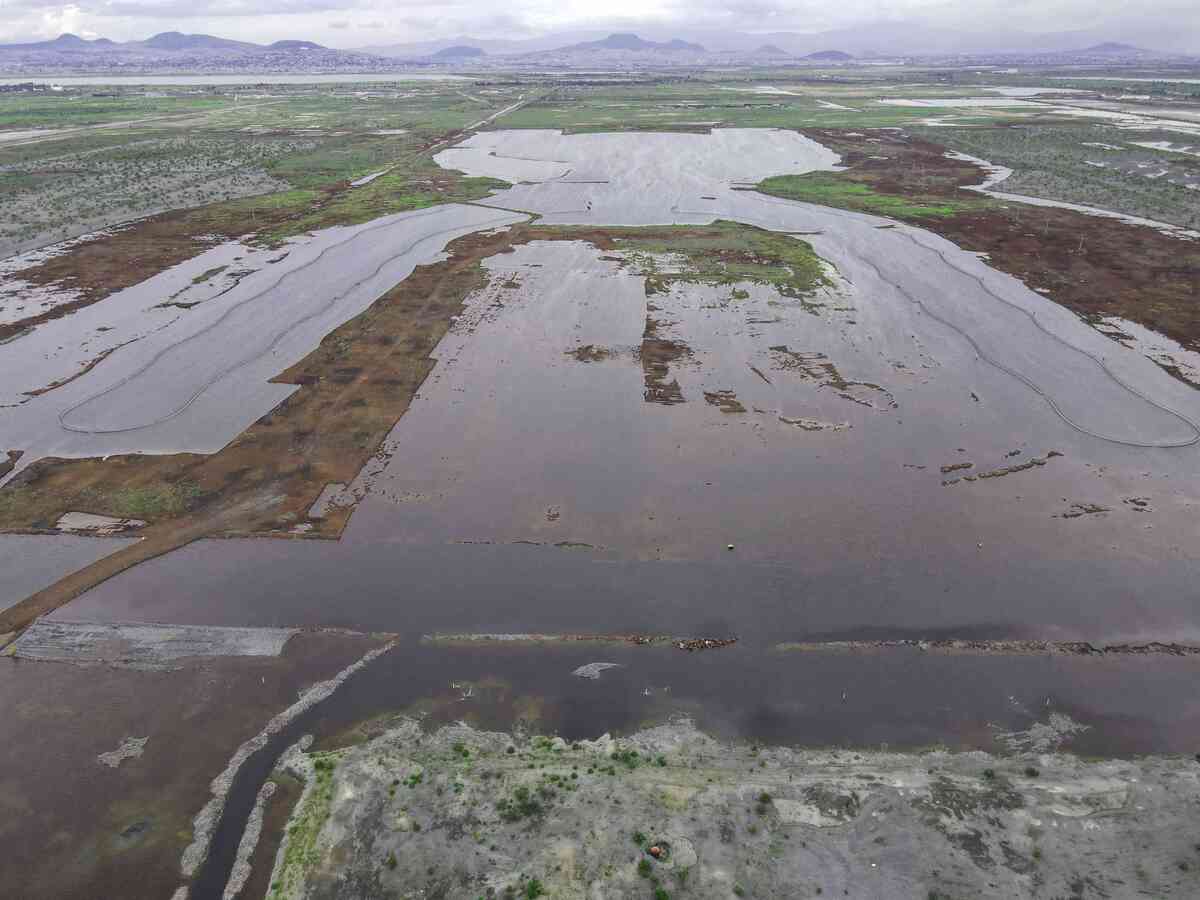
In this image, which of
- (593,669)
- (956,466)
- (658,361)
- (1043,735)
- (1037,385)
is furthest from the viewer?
→ (658,361)

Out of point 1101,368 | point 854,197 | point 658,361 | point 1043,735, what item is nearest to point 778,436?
point 658,361

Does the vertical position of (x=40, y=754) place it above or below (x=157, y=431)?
below

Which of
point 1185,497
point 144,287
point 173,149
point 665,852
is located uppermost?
point 173,149

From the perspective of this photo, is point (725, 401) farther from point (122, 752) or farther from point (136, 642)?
point (122, 752)

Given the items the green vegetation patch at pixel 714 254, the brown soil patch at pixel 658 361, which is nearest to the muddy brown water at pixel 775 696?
the brown soil patch at pixel 658 361

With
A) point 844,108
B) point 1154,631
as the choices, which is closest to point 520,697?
point 1154,631

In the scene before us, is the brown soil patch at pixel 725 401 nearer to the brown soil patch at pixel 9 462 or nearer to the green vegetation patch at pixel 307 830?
the green vegetation patch at pixel 307 830

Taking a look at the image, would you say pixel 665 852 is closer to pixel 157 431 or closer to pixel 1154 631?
pixel 1154 631
